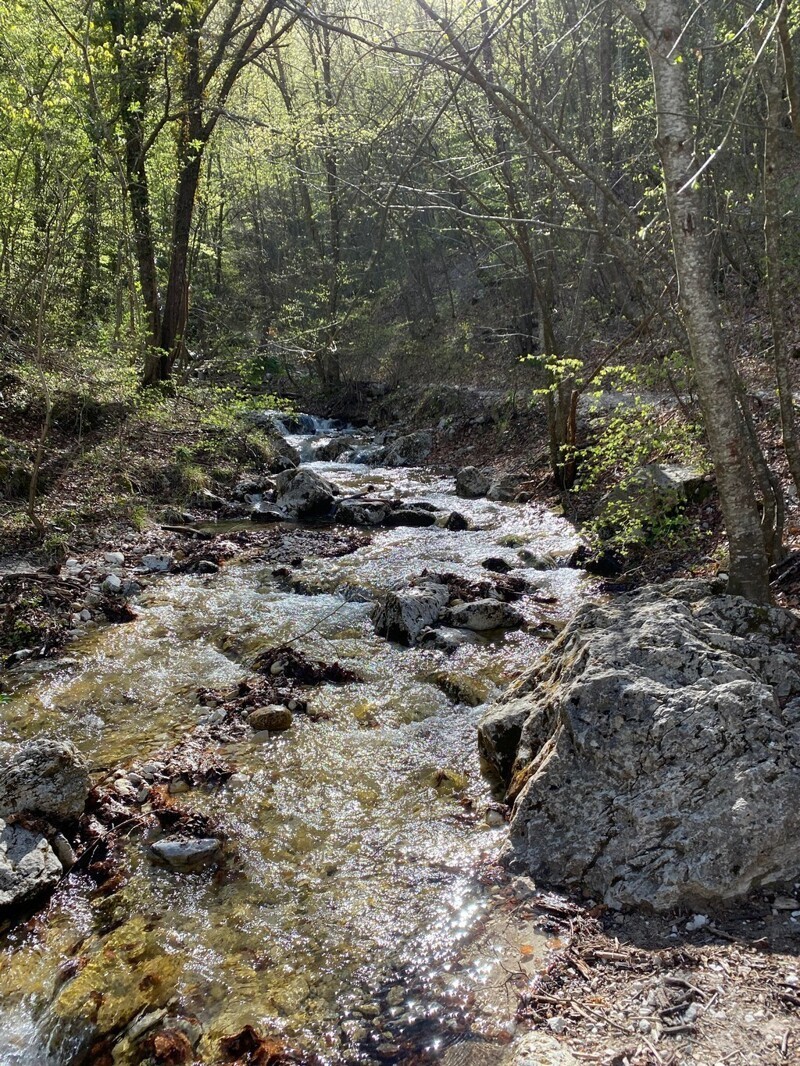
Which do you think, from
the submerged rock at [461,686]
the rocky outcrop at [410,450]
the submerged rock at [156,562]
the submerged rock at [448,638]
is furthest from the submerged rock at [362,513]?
the submerged rock at [461,686]

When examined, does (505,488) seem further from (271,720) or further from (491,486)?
(271,720)

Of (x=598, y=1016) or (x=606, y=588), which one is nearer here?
(x=598, y=1016)

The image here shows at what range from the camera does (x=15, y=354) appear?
33.8ft

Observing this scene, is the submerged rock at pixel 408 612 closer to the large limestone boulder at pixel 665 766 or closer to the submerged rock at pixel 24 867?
the large limestone boulder at pixel 665 766

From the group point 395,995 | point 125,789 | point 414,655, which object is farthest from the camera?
point 414,655

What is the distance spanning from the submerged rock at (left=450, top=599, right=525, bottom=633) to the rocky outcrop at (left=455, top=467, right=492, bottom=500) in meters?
6.50

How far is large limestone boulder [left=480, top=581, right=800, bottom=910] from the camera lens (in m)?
3.15

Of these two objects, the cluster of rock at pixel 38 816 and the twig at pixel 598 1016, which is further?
the cluster of rock at pixel 38 816

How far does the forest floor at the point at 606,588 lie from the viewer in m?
2.47

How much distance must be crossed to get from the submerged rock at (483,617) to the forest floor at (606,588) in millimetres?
1613

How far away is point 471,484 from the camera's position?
1395cm

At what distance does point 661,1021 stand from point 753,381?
8.90 metres

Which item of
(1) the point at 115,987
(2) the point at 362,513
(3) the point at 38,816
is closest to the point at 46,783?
(3) the point at 38,816

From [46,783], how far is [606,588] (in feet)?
20.3
